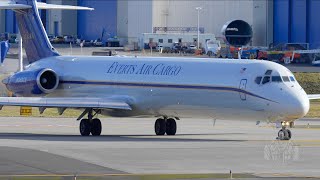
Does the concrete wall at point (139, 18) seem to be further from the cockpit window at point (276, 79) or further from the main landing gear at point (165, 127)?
the cockpit window at point (276, 79)

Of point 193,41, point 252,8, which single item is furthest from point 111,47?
point 252,8

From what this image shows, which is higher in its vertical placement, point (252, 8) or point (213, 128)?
point (252, 8)

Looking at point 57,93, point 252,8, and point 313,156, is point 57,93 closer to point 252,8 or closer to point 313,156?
point 313,156

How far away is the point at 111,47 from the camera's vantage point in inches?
4360

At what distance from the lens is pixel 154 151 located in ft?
101

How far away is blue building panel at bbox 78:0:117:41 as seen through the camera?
116 m

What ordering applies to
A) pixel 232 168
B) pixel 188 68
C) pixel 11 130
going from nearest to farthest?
1. pixel 232 168
2. pixel 188 68
3. pixel 11 130

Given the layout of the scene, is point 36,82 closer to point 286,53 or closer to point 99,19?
point 286,53

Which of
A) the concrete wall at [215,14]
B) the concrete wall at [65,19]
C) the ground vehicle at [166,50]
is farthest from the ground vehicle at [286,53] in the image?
the concrete wall at [65,19]

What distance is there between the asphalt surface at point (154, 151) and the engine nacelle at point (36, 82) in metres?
1.48

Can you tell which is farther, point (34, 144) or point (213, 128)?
point (213, 128)

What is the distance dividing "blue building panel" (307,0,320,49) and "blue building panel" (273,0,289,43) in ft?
7.97

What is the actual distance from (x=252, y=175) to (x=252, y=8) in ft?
248

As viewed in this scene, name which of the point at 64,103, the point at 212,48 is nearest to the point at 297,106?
the point at 64,103
